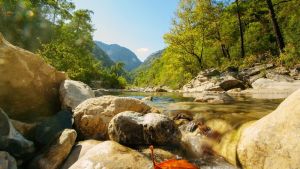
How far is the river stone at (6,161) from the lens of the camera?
4734 millimetres

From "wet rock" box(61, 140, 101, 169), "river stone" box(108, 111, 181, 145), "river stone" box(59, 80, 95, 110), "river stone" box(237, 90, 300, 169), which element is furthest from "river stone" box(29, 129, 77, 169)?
"river stone" box(237, 90, 300, 169)

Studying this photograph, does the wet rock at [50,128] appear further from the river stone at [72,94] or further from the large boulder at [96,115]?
the river stone at [72,94]

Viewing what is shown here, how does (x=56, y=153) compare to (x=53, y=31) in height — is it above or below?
below

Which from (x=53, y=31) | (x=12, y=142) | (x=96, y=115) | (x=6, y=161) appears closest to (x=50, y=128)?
(x=12, y=142)

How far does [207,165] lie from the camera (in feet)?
18.2

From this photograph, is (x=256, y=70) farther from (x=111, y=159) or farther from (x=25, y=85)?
(x=111, y=159)

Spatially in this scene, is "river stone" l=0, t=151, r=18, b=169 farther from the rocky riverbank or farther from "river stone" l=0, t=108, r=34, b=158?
"river stone" l=0, t=108, r=34, b=158

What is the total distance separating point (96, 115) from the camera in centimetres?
736

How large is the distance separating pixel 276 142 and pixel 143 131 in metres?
3.01


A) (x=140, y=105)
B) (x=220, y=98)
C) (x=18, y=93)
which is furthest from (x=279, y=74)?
(x=18, y=93)

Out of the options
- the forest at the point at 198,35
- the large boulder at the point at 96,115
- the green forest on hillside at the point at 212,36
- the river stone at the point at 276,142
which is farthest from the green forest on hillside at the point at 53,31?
the river stone at the point at 276,142

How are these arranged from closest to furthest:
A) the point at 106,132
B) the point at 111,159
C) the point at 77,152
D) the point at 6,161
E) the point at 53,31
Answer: the point at 6,161
the point at 111,159
the point at 77,152
the point at 106,132
the point at 53,31

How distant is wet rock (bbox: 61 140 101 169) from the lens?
567 cm

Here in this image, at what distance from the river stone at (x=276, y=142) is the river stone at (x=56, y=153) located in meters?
3.81
